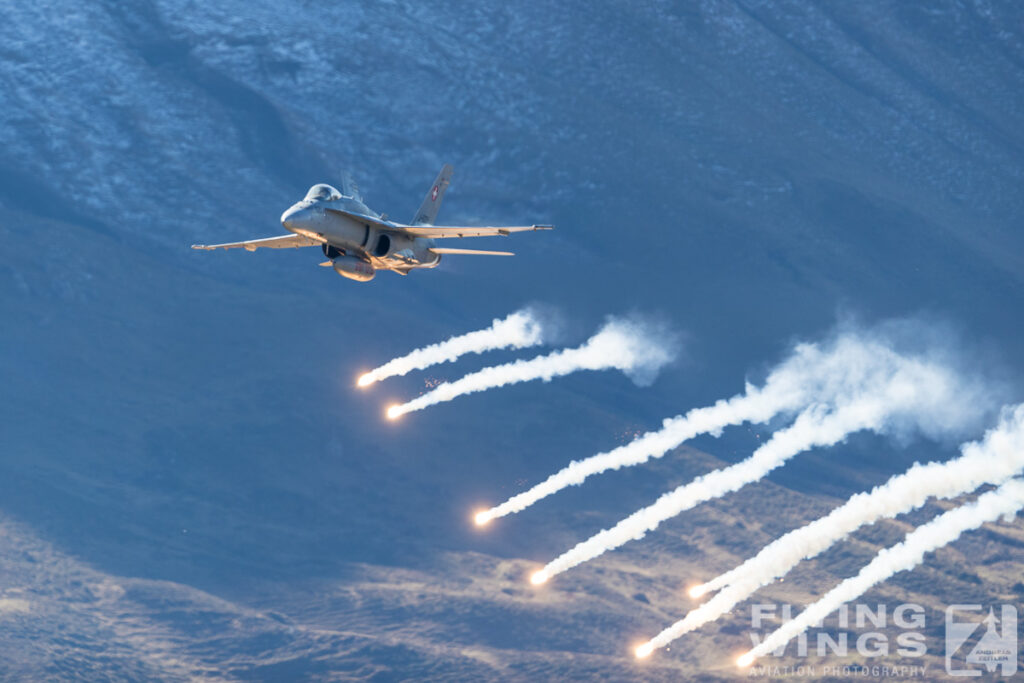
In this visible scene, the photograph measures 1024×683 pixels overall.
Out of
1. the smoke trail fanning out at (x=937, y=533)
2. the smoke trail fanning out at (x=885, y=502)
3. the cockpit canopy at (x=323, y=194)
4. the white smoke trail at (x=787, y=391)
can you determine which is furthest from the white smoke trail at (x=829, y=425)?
the cockpit canopy at (x=323, y=194)

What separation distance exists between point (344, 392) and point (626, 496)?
114ft

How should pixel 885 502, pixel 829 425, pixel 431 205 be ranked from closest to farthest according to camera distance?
1. pixel 431 205
2. pixel 885 502
3. pixel 829 425

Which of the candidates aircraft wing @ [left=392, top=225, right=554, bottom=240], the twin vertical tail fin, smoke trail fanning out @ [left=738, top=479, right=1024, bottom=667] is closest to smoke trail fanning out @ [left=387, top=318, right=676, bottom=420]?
the twin vertical tail fin

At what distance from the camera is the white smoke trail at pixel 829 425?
343 feet

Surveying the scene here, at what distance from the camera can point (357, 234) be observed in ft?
245

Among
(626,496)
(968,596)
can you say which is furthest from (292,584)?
(968,596)

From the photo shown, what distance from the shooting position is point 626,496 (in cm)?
14900

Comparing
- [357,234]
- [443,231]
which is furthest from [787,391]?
[357,234]

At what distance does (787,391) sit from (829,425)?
35190 millimetres

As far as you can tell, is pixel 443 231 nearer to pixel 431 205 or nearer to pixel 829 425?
pixel 431 205

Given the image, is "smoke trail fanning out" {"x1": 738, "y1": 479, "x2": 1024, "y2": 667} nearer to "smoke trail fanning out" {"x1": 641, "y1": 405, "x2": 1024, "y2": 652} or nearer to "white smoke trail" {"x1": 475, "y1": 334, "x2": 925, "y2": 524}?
"smoke trail fanning out" {"x1": 641, "y1": 405, "x2": 1024, "y2": 652}

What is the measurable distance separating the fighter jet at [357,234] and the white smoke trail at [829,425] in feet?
107

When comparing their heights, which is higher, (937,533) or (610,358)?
(610,358)

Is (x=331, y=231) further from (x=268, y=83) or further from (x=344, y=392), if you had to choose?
(x=268, y=83)
